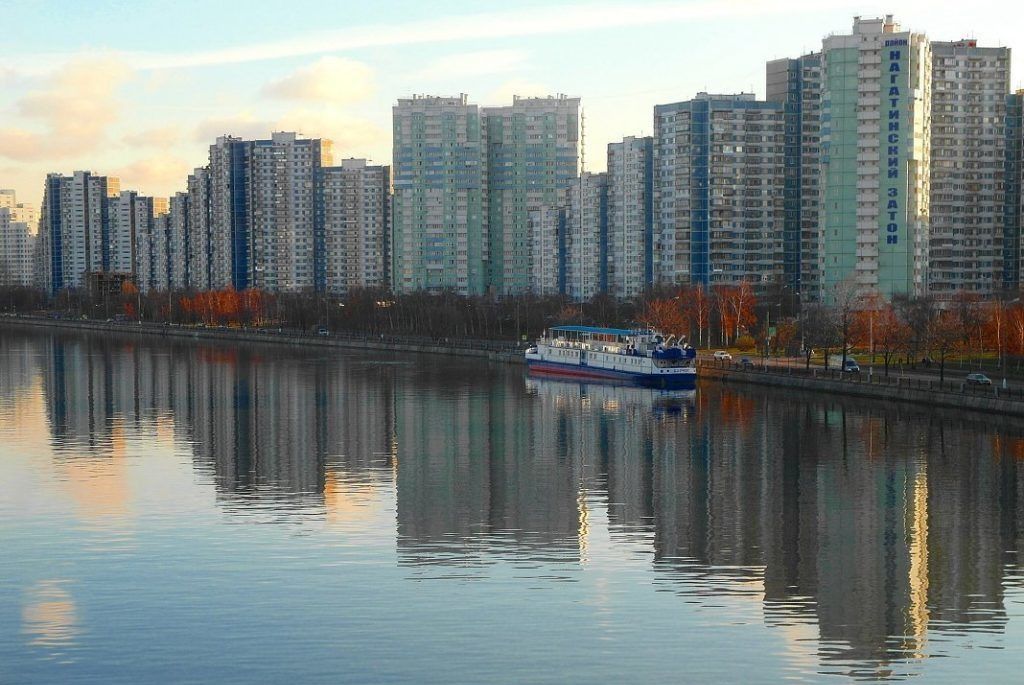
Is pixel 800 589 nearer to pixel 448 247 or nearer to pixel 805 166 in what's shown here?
pixel 805 166

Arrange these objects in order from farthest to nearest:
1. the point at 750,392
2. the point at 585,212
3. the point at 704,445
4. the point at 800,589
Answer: the point at 585,212 → the point at 750,392 → the point at 704,445 → the point at 800,589

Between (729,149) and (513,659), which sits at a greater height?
(729,149)

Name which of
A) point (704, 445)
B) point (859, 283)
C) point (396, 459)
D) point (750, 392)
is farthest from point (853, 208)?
point (396, 459)

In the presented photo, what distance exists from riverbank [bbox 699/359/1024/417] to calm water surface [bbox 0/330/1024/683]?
5.47 feet

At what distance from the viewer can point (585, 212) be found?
520ft

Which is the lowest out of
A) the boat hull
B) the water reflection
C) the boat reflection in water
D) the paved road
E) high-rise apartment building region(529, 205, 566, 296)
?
the water reflection

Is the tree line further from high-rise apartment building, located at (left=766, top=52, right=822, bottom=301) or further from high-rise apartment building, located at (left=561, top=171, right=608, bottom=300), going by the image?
high-rise apartment building, located at (left=561, top=171, right=608, bottom=300)

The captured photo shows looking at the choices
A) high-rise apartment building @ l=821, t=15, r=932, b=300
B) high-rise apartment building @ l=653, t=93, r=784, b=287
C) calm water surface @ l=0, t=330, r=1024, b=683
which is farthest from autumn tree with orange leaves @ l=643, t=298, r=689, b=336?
calm water surface @ l=0, t=330, r=1024, b=683

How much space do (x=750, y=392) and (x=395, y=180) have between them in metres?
108

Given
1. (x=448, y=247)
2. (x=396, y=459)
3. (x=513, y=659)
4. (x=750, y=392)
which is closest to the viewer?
(x=513, y=659)

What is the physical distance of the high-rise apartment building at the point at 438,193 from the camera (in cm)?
16975

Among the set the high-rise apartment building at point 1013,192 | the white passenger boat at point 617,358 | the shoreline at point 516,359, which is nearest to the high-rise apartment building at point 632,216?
the shoreline at point 516,359

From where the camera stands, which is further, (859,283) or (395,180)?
(395,180)

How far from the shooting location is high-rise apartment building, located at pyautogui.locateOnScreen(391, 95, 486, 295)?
16975cm
